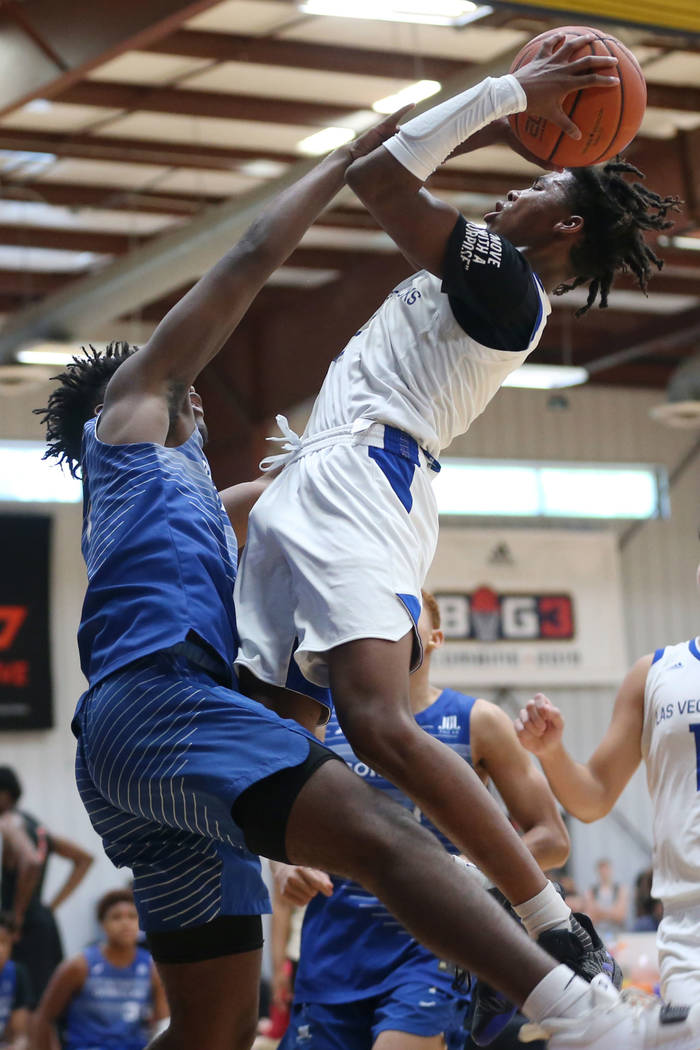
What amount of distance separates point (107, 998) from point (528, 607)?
10952mm

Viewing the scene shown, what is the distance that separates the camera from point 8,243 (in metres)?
15.6

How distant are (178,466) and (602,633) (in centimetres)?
1593

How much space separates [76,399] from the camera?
185 inches

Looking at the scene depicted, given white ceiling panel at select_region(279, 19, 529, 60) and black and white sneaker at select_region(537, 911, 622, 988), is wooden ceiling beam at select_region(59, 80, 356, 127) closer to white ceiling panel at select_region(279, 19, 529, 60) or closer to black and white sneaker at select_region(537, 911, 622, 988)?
white ceiling panel at select_region(279, 19, 529, 60)

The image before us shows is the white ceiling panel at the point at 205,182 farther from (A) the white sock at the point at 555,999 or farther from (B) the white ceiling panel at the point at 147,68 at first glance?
(A) the white sock at the point at 555,999

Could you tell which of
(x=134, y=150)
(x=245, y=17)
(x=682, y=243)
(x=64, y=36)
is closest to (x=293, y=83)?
(x=245, y=17)

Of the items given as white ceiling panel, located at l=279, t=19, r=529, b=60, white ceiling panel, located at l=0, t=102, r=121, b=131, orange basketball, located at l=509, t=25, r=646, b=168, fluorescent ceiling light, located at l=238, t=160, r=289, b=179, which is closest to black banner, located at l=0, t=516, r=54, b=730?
white ceiling panel, located at l=0, t=102, r=121, b=131

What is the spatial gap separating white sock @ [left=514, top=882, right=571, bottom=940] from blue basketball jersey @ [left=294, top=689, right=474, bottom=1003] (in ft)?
5.06

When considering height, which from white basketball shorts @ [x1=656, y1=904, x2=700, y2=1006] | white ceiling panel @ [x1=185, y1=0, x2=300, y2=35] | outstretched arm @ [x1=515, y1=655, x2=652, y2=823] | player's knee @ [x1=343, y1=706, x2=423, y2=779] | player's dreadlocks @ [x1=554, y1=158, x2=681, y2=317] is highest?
white ceiling panel @ [x1=185, y1=0, x2=300, y2=35]

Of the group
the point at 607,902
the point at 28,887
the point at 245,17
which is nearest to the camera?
the point at 28,887

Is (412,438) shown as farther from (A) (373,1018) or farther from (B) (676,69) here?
(B) (676,69)

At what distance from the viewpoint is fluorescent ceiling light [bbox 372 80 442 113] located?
1251cm

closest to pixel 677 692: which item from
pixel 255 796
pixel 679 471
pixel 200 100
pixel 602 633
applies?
pixel 255 796

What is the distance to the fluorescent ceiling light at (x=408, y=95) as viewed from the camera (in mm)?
12508
